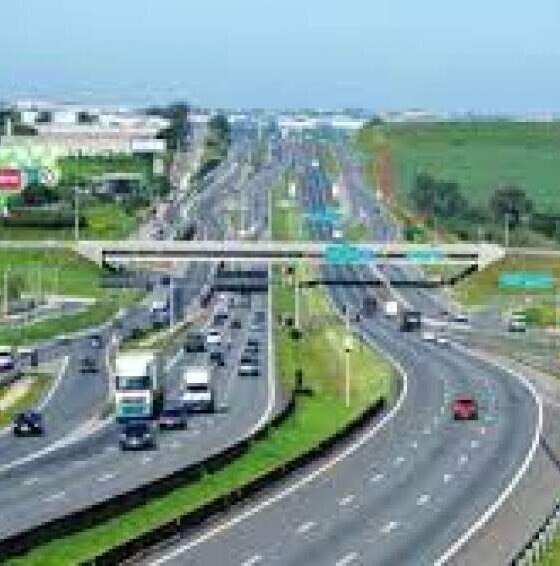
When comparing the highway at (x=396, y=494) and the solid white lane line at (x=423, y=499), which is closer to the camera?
the highway at (x=396, y=494)

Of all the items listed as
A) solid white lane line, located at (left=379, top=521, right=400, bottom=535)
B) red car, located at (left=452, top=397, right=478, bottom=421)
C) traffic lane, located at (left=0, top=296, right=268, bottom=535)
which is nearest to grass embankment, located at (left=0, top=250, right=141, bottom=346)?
red car, located at (left=452, top=397, right=478, bottom=421)

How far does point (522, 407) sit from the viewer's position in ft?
317

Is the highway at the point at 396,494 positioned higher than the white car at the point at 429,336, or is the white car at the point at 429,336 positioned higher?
the highway at the point at 396,494

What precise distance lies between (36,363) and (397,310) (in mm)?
57191

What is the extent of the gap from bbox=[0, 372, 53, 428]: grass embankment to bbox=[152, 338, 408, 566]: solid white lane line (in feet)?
50.6

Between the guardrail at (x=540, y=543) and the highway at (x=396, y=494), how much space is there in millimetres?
2104

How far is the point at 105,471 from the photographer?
68.0 m

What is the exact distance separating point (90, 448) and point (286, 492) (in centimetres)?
1431

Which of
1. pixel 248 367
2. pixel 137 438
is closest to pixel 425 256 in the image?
pixel 248 367

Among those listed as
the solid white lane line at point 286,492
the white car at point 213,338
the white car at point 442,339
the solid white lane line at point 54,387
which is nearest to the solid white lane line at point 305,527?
the solid white lane line at point 286,492

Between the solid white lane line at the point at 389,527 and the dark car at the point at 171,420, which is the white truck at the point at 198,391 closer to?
the dark car at the point at 171,420

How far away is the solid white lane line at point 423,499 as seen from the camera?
204 ft

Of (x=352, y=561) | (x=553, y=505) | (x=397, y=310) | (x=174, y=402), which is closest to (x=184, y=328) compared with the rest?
(x=397, y=310)

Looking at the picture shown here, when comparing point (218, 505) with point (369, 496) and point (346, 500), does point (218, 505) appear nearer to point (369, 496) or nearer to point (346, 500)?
point (346, 500)
